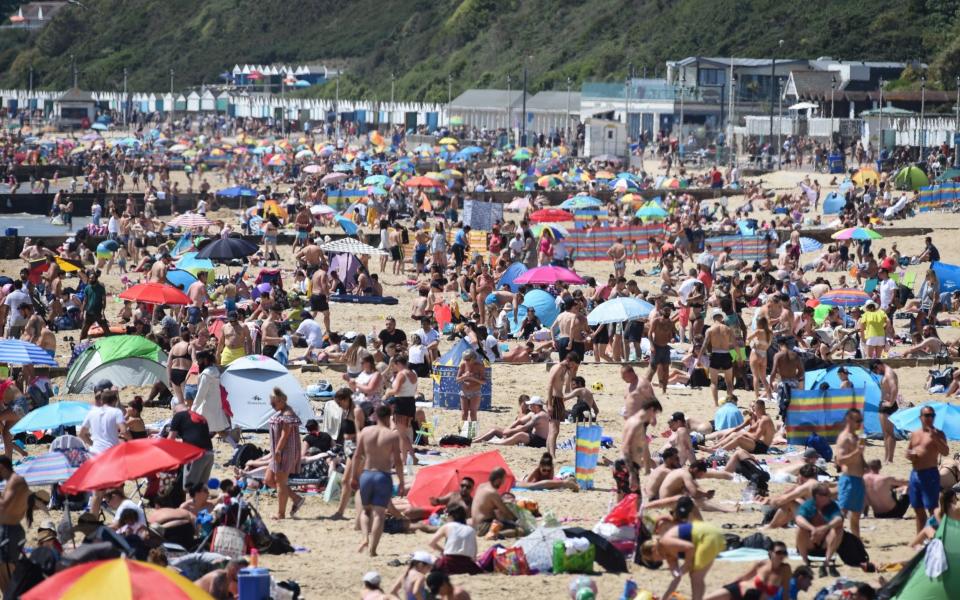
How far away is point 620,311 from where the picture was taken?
16.6 metres

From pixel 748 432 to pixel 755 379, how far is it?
1.98 m

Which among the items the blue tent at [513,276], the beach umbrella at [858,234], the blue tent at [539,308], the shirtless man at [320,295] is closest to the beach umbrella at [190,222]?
the shirtless man at [320,295]

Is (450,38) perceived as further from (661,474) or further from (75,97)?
(661,474)

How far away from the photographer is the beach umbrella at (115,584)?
6.55 m

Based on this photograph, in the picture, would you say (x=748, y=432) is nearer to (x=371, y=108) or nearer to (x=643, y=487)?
(x=643, y=487)

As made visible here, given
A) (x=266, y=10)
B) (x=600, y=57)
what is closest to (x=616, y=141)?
(x=600, y=57)

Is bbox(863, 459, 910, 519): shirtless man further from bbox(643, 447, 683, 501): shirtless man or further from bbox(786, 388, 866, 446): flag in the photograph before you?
bbox(786, 388, 866, 446): flag

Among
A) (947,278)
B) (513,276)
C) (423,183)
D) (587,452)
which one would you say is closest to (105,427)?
(587,452)

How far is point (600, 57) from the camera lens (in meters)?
77.5

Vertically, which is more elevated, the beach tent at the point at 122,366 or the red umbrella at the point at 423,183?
the red umbrella at the point at 423,183

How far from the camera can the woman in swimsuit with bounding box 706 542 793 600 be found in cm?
812

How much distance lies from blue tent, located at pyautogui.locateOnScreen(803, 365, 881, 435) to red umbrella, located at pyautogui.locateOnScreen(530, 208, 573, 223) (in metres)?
16.3

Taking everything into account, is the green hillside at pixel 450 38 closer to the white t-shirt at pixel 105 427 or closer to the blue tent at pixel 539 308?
the blue tent at pixel 539 308

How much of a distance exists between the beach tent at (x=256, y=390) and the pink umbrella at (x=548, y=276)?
6.96 metres
